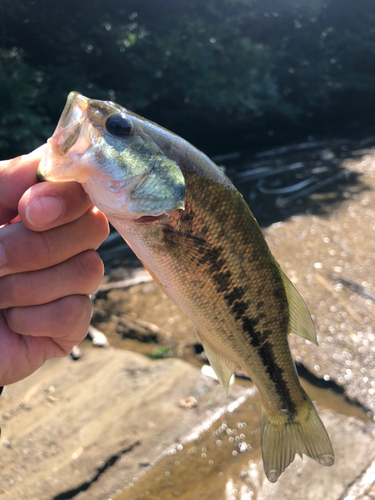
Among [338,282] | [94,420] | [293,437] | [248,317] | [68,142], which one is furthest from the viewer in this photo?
[338,282]

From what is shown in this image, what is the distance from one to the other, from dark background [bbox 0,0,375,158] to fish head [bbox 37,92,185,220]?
6152 millimetres

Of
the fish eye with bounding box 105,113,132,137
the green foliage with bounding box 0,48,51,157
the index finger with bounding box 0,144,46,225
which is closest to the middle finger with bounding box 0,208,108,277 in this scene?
the index finger with bounding box 0,144,46,225

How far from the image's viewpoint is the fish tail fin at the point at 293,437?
155cm

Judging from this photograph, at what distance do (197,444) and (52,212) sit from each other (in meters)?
2.21

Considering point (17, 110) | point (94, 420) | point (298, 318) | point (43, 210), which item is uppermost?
point (43, 210)

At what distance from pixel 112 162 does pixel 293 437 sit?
1.30 m

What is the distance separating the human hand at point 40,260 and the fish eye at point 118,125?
9.0 inches

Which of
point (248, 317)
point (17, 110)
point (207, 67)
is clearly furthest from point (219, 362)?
point (207, 67)

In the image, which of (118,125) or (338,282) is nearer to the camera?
(118,125)

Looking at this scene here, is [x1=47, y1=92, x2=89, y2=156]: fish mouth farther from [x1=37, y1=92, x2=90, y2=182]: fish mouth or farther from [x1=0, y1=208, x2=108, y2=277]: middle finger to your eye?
[x1=0, y1=208, x2=108, y2=277]: middle finger

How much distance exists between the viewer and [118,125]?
126 centimetres

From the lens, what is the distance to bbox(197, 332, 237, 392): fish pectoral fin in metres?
1.56

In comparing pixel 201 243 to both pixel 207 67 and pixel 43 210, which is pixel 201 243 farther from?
pixel 207 67

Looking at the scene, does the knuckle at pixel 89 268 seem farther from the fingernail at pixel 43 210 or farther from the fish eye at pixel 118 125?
the fish eye at pixel 118 125
